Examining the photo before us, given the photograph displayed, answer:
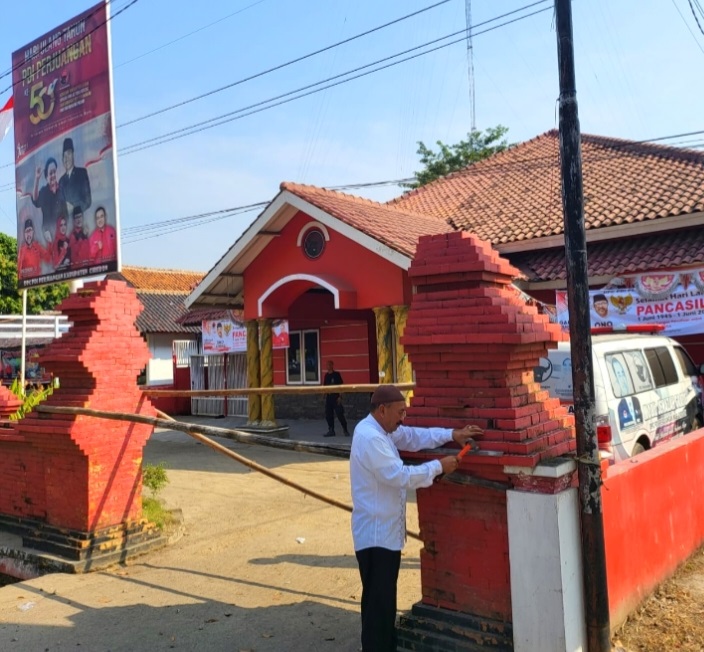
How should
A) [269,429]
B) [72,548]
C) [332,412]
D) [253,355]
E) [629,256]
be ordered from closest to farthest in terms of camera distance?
[72,548]
[629,256]
[269,429]
[253,355]
[332,412]

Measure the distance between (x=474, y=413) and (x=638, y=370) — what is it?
439 centimetres

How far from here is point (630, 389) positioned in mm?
6801

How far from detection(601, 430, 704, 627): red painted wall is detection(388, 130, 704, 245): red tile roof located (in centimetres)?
733

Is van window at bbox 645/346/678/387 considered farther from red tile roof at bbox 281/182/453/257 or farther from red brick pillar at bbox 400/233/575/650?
red brick pillar at bbox 400/233/575/650

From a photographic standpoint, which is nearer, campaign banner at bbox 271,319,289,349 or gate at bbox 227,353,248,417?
campaign banner at bbox 271,319,289,349

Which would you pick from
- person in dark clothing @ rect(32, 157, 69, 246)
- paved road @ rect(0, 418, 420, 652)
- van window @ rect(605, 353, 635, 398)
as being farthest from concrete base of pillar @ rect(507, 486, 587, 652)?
person in dark clothing @ rect(32, 157, 69, 246)

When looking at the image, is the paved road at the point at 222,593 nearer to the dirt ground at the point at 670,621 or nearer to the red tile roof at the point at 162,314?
the dirt ground at the point at 670,621

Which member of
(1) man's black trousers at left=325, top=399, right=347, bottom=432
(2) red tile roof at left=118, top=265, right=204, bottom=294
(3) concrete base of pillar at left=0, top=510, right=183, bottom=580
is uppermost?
(2) red tile roof at left=118, top=265, right=204, bottom=294

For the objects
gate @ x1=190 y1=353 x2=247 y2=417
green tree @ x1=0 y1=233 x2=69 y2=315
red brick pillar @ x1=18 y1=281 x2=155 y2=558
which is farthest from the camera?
green tree @ x1=0 y1=233 x2=69 y2=315

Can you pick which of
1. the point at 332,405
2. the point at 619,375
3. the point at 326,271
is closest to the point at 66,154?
the point at 326,271

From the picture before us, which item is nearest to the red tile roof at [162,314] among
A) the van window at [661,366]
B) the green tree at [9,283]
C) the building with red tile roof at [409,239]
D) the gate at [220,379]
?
the green tree at [9,283]

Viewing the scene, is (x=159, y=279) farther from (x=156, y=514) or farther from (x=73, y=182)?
(x=156, y=514)

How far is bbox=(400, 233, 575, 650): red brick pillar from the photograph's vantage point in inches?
136

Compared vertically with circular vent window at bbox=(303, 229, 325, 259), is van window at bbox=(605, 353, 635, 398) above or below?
below
